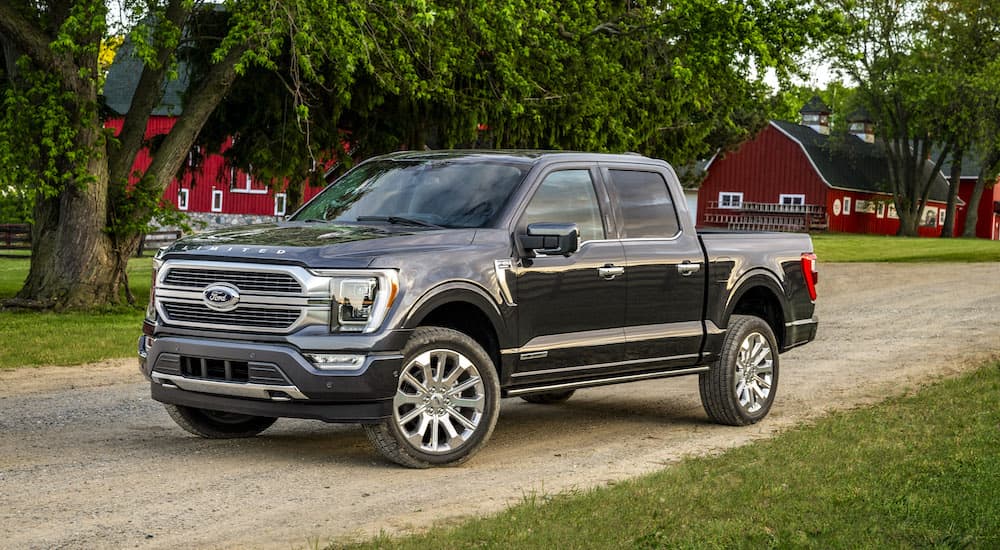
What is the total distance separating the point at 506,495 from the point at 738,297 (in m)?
3.72

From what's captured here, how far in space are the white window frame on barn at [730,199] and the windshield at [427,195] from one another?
221 feet

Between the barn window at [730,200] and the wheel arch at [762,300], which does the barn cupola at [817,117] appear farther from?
the wheel arch at [762,300]

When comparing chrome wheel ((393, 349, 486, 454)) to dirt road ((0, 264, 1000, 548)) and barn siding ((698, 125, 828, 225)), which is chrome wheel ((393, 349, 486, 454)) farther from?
barn siding ((698, 125, 828, 225))

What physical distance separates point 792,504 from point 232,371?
3.27 meters

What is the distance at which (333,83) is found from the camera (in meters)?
22.4

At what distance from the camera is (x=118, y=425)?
32.3ft

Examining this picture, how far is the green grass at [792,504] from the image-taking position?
250 inches

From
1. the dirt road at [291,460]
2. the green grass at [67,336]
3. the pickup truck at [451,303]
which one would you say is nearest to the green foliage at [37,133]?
the green grass at [67,336]

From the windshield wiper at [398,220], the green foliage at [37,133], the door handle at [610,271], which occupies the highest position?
the green foliage at [37,133]

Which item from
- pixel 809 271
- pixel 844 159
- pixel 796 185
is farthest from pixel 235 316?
pixel 844 159

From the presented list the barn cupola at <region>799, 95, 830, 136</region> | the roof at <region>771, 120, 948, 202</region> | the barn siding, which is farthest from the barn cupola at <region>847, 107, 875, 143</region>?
the barn siding

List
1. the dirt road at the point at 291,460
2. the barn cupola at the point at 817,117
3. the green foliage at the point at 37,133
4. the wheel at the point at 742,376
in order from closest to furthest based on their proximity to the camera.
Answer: the dirt road at the point at 291,460 → the wheel at the point at 742,376 → the green foliage at the point at 37,133 → the barn cupola at the point at 817,117

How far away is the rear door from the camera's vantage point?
31.7 feet

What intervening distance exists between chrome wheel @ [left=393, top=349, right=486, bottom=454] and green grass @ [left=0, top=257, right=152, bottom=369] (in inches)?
276
